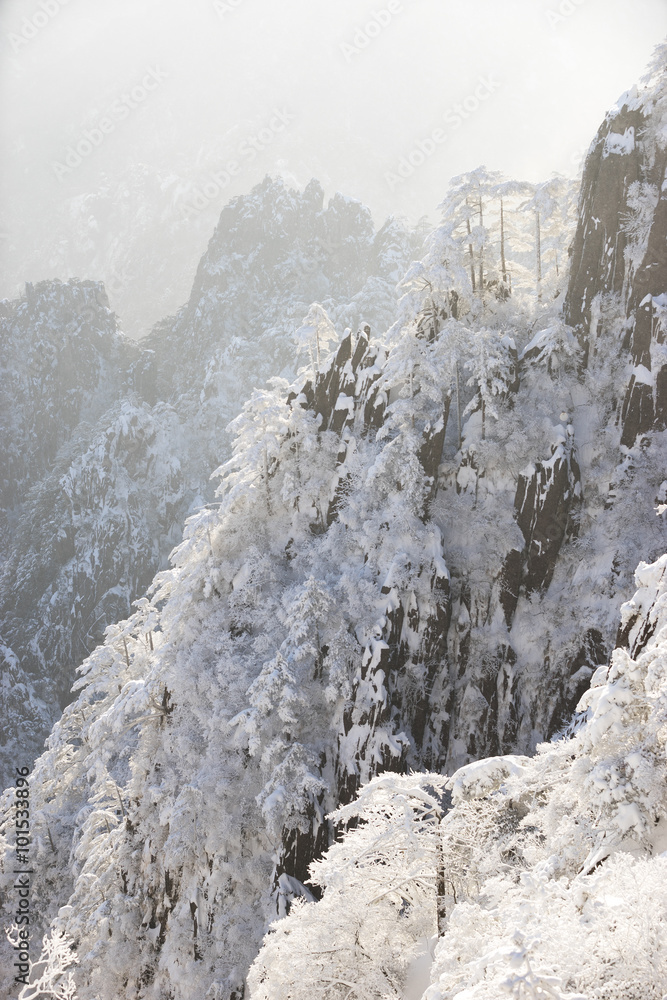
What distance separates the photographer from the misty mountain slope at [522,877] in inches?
263

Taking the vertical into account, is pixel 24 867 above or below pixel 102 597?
below

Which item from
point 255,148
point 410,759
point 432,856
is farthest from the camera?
point 255,148

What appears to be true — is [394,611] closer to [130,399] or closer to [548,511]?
[548,511]

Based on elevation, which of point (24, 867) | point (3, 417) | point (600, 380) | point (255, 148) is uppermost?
point (255, 148)

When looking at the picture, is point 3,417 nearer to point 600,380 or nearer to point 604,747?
point 600,380

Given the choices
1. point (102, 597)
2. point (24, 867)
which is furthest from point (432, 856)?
point (102, 597)

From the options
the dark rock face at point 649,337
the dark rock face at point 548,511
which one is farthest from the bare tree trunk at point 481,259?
the dark rock face at point 548,511

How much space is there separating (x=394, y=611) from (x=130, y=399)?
66.5 metres

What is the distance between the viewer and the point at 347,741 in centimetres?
2522

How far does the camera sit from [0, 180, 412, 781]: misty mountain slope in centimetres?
7256

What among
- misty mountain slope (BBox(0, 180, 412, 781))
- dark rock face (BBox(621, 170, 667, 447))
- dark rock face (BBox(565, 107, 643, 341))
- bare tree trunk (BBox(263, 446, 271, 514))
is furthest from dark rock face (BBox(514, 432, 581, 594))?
misty mountain slope (BBox(0, 180, 412, 781))

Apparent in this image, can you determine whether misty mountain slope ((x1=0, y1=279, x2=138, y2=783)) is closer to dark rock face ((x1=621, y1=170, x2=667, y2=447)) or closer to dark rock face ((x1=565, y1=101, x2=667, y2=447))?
dark rock face ((x1=565, y1=101, x2=667, y2=447))

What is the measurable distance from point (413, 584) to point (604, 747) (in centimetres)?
1571

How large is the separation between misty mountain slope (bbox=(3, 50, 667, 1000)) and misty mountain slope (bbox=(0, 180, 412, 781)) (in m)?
44.1
